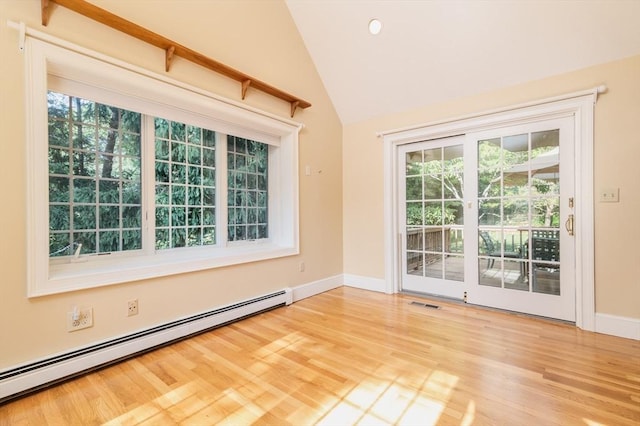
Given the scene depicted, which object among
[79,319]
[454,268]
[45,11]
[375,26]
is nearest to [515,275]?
[454,268]

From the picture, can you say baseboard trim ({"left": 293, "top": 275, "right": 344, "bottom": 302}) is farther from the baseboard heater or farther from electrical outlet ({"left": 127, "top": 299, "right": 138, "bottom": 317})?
electrical outlet ({"left": 127, "top": 299, "right": 138, "bottom": 317})

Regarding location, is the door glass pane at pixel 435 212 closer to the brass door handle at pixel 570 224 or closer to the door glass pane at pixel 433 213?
the door glass pane at pixel 433 213

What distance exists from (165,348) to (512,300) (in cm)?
333

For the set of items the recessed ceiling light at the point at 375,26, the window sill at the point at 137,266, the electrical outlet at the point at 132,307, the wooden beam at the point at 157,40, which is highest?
the recessed ceiling light at the point at 375,26

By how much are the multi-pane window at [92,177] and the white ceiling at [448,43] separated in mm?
2326

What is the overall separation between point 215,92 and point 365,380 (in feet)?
8.76

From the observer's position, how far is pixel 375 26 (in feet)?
10.2

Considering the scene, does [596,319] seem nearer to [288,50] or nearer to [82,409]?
[82,409]

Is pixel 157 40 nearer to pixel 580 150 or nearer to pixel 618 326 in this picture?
pixel 580 150

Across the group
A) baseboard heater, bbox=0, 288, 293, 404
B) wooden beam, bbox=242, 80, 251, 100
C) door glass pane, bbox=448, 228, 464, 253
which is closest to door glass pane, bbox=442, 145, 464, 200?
door glass pane, bbox=448, 228, 464, 253

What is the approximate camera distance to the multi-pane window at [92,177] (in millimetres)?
2107

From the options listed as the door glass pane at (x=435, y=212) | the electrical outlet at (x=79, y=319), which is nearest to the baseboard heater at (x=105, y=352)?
the electrical outlet at (x=79, y=319)

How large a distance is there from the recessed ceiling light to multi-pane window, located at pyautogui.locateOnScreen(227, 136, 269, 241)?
176cm

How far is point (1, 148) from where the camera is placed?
1.66 meters
